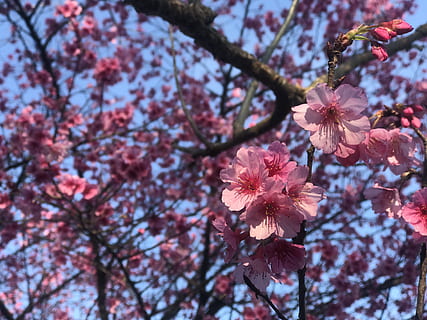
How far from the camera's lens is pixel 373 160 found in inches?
50.8

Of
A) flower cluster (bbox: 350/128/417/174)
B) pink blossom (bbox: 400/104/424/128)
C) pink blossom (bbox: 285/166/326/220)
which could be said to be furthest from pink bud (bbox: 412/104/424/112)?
pink blossom (bbox: 285/166/326/220)

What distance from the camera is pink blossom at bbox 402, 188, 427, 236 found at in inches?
48.0

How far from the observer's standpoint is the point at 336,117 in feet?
3.58

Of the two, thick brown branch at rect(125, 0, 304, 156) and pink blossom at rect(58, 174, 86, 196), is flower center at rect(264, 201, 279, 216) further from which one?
pink blossom at rect(58, 174, 86, 196)

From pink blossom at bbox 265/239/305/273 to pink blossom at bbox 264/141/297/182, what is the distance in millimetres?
192

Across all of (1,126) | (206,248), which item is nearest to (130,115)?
(1,126)

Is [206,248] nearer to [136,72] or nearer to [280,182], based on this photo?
[280,182]

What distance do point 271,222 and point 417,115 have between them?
96 centimetres

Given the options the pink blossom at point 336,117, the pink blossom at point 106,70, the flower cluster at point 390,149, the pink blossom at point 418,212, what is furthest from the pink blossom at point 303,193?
the pink blossom at point 106,70

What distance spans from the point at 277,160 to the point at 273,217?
174 millimetres

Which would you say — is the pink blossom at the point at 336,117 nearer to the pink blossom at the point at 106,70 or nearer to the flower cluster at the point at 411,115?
the flower cluster at the point at 411,115

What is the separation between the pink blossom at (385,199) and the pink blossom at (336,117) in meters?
0.50

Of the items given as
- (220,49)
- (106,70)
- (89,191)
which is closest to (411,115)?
(220,49)

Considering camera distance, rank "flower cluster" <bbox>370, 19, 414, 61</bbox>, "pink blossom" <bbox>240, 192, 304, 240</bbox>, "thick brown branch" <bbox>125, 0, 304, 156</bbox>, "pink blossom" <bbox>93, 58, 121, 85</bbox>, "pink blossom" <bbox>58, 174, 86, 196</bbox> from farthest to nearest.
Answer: "pink blossom" <bbox>93, 58, 121, 85</bbox> → "pink blossom" <bbox>58, 174, 86, 196</bbox> → "thick brown branch" <bbox>125, 0, 304, 156</bbox> → "flower cluster" <bbox>370, 19, 414, 61</bbox> → "pink blossom" <bbox>240, 192, 304, 240</bbox>
